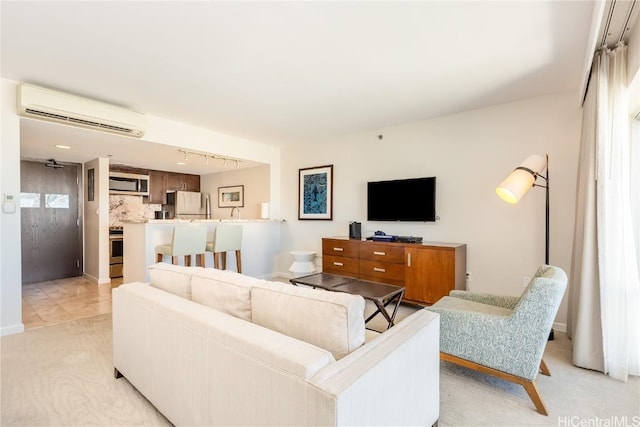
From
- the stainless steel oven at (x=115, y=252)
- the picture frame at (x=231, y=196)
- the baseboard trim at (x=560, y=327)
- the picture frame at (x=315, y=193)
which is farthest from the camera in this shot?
the picture frame at (x=231, y=196)

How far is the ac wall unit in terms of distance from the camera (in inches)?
111

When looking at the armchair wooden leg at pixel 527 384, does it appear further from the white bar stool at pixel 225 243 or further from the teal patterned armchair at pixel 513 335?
the white bar stool at pixel 225 243

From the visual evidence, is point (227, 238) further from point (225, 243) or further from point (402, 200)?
point (402, 200)

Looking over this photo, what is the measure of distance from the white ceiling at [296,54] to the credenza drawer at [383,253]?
1652mm

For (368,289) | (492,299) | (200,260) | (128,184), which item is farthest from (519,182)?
(128,184)

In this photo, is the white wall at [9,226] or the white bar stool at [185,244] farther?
the white bar stool at [185,244]

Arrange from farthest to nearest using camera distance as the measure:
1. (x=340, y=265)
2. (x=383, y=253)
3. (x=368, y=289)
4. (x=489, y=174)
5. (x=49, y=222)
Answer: (x=49, y=222), (x=340, y=265), (x=383, y=253), (x=489, y=174), (x=368, y=289)

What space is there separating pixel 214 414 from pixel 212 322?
366 millimetres

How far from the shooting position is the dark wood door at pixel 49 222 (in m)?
4.99

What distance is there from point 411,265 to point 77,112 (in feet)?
12.8

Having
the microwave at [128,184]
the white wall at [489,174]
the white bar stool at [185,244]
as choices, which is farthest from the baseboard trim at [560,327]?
the microwave at [128,184]

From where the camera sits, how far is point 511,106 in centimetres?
333

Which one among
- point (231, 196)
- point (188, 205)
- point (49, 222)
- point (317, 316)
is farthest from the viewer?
point (188, 205)

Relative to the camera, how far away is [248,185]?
5918 mm
